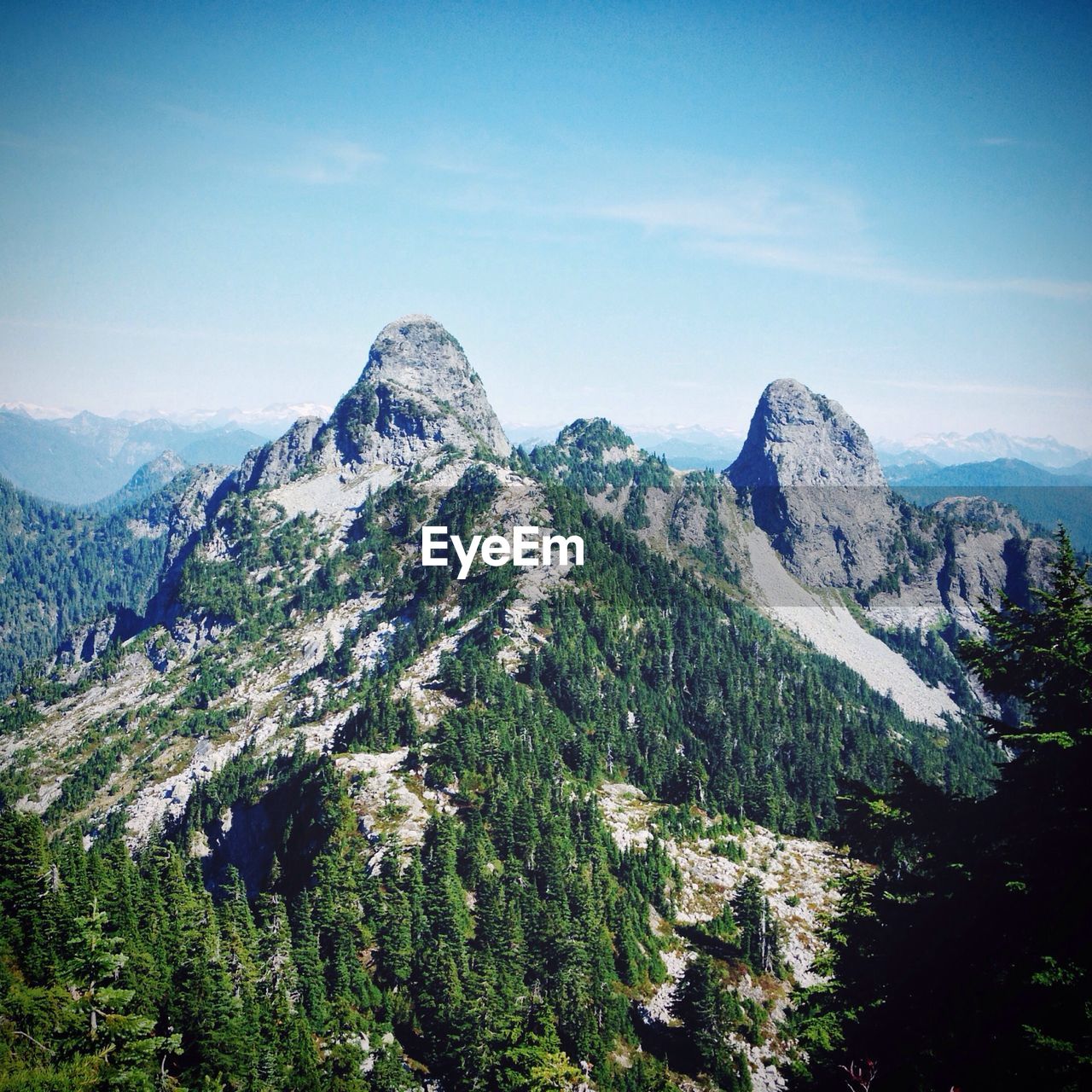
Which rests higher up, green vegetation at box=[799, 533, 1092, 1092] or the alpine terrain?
green vegetation at box=[799, 533, 1092, 1092]

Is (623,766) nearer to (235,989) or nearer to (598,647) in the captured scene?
(598,647)

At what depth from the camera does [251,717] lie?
172m

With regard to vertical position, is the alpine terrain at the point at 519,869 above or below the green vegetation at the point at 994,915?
below

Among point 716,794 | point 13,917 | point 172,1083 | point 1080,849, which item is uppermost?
point 1080,849

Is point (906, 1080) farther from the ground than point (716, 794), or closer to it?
farther from the ground

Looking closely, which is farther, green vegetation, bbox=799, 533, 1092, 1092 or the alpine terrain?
the alpine terrain

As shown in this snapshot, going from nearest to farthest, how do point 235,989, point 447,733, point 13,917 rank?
point 13,917, point 235,989, point 447,733

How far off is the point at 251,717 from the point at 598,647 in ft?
287

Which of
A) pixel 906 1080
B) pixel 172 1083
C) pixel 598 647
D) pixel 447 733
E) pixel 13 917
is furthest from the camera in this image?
pixel 598 647

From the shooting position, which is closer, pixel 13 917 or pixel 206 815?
pixel 13 917

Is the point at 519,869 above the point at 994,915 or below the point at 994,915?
below

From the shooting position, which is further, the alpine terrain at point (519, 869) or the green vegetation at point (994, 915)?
the alpine terrain at point (519, 869)

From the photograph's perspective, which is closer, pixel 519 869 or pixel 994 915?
pixel 994 915

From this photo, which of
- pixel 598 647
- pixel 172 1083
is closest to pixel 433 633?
pixel 598 647
